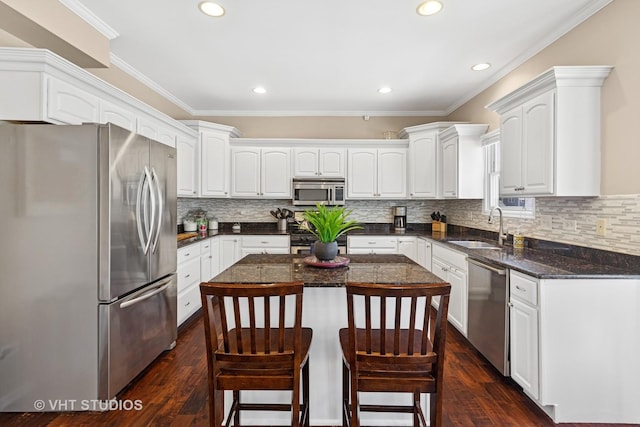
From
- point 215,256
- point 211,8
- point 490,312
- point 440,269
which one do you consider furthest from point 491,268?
point 215,256

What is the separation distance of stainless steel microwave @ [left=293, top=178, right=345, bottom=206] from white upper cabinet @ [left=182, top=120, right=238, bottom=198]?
1043mm

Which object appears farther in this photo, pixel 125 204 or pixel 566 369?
pixel 125 204

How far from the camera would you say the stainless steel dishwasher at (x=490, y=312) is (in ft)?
7.58

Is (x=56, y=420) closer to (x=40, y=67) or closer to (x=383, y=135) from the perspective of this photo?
(x=40, y=67)

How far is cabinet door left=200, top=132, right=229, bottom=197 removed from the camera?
176 inches

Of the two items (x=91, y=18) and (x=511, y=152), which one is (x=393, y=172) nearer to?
(x=511, y=152)

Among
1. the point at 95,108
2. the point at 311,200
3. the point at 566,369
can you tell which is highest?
the point at 95,108

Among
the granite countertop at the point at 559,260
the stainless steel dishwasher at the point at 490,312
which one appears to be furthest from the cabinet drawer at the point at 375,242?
the stainless steel dishwasher at the point at 490,312

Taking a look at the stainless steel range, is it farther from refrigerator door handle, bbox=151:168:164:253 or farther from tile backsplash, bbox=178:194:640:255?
refrigerator door handle, bbox=151:168:164:253

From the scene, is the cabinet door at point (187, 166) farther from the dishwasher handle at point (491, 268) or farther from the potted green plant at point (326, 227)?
the dishwasher handle at point (491, 268)

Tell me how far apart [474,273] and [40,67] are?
11.3ft

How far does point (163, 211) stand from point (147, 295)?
0.68 m

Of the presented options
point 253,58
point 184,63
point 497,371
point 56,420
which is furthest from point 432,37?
point 56,420

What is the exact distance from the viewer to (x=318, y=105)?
4727 millimetres
